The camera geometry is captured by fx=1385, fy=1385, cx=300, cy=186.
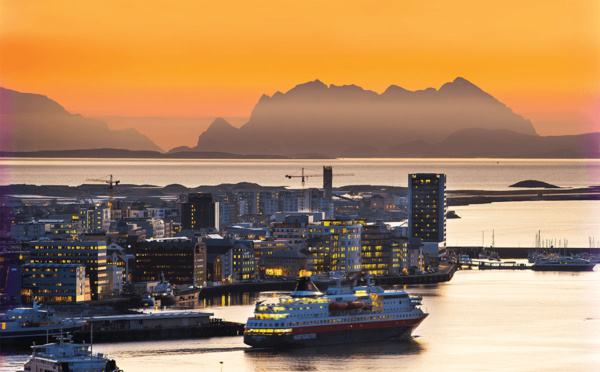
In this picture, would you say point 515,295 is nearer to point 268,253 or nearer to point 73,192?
point 268,253

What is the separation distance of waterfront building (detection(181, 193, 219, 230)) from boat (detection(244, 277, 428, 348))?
166 feet

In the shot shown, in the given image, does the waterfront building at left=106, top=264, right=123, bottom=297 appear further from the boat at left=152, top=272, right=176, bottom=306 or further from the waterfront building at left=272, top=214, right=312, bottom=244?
the waterfront building at left=272, top=214, right=312, bottom=244

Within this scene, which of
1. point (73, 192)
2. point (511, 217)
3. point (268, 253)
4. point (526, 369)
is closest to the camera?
point (526, 369)

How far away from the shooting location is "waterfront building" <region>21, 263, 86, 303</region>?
5316 cm

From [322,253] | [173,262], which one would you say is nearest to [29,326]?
[173,262]

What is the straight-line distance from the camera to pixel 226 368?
37.1 m

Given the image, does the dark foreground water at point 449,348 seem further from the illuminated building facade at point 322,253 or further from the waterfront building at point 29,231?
the waterfront building at point 29,231

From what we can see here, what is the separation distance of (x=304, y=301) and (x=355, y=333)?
200 centimetres

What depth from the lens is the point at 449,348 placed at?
41.2 metres

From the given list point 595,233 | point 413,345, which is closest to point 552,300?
point 413,345

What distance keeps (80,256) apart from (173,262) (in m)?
7.75

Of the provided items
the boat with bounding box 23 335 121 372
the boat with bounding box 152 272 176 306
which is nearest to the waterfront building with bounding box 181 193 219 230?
the boat with bounding box 152 272 176 306

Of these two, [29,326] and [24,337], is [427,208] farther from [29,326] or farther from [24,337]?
[24,337]

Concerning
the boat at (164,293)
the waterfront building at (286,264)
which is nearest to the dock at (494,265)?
the waterfront building at (286,264)
